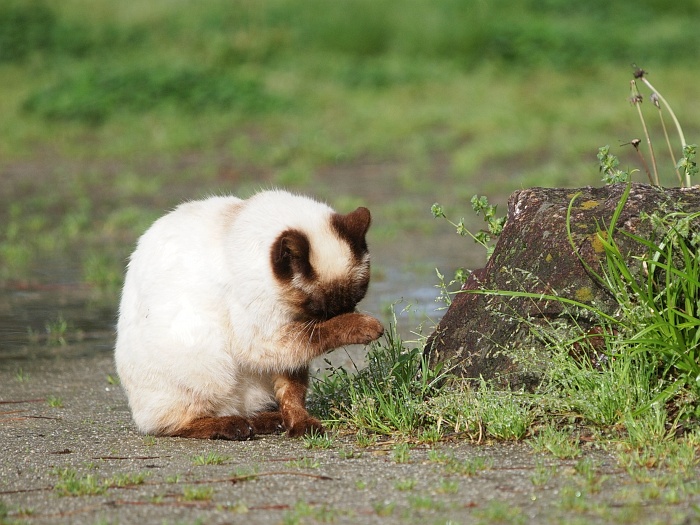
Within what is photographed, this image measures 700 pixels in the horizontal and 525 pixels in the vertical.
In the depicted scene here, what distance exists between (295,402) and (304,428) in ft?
0.55

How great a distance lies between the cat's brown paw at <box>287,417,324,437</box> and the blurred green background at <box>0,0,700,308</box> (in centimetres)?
440

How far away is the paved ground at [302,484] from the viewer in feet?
11.9

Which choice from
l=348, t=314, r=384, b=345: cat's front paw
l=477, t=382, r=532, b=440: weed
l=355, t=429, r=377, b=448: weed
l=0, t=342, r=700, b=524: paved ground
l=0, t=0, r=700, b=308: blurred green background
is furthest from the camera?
l=0, t=0, r=700, b=308: blurred green background

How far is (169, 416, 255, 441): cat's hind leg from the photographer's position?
4.83 m

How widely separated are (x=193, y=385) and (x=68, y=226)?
261 inches

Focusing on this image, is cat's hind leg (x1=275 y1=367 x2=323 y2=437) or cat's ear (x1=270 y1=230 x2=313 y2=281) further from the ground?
cat's ear (x1=270 y1=230 x2=313 y2=281)

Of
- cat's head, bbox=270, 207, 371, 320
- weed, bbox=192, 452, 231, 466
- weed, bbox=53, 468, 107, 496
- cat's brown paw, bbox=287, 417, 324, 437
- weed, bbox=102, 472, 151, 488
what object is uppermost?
cat's head, bbox=270, 207, 371, 320

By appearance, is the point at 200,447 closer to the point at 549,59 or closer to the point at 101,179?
the point at 101,179

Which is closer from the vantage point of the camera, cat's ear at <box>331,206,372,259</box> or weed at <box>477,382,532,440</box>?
weed at <box>477,382,532,440</box>

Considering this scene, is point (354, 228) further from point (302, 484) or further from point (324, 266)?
point (302, 484)

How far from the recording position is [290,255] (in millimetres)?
4613

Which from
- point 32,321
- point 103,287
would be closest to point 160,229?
→ point 32,321

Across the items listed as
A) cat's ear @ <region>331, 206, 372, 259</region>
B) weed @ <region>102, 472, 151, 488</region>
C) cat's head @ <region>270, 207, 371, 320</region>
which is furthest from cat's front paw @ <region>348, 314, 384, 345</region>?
weed @ <region>102, 472, 151, 488</region>

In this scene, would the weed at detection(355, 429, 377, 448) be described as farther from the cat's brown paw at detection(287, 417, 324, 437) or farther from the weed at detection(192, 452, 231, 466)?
the weed at detection(192, 452, 231, 466)
